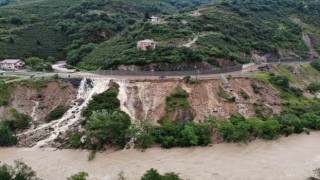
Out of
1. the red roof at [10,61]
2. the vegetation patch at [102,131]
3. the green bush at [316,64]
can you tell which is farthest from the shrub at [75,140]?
the green bush at [316,64]

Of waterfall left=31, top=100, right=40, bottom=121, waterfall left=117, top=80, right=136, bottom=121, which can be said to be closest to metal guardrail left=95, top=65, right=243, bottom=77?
waterfall left=117, top=80, right=136, bottom=121

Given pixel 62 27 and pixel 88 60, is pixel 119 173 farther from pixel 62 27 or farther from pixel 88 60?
pixel 62 27

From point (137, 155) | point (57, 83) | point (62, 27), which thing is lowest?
point (137, 155)

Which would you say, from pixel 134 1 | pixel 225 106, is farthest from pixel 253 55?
pixel 134 1

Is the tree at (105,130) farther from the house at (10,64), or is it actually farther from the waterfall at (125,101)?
the house at (10,64)

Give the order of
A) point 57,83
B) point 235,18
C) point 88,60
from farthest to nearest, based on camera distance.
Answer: point 235,18 < point 88,60 < point 57,83

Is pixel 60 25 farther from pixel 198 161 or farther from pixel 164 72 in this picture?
pixel 198 161
